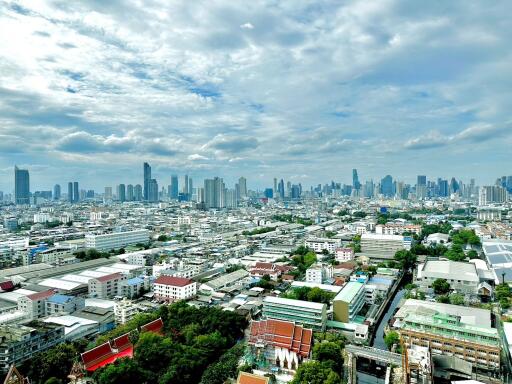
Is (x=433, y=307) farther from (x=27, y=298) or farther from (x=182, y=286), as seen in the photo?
(x=27, y=298)

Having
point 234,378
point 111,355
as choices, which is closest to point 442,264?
point 234,378

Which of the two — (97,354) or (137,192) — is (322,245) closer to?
(97,354)

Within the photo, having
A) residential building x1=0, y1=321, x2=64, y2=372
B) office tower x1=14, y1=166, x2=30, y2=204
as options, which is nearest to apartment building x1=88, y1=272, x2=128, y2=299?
residential building x1=0, y1=321, x2=64, y2=372

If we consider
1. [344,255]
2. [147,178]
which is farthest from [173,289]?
[147,178]

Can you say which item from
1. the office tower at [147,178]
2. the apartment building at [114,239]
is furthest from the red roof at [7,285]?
the office tower at [147,178]

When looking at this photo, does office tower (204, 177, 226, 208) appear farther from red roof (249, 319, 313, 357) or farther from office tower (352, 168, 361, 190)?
red roof (249, 319, 313, 357)

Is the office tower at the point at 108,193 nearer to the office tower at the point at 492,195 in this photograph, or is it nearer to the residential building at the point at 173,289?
the office tower at the point at 492,195
